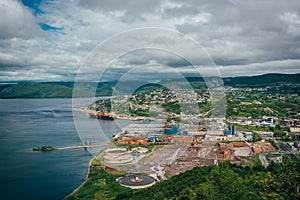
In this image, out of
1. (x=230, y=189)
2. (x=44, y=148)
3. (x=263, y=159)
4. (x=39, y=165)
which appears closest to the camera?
(x=230, y=189)

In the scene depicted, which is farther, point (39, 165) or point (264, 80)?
point (264, 80)

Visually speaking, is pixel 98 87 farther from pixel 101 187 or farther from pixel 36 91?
pixel 101 187

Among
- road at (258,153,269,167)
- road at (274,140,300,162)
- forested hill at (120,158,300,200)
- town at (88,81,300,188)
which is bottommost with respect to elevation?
road at (274,140,300,162)

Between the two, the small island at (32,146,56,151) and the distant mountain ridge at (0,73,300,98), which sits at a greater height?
the distant mountain ridge at (0,73,300,98)

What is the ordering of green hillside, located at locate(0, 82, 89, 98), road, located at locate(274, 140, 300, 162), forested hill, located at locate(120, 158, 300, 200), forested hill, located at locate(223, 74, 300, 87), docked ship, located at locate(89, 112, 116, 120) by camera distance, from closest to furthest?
forested hill, located at locate(120, 158, 300, 200)
road, located at locate(274, 140, 300, 162)
docked ship, located at locate(89, 112, 116, 120)
forested hill, located at locate(223, 74, 300, 87)
green hillside, located at locate(0, 82, 89, 98)

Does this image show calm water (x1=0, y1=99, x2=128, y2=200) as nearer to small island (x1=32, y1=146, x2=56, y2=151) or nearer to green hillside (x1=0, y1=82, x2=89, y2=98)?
small island (x1=32, y1=146, x2=56, y2=151)

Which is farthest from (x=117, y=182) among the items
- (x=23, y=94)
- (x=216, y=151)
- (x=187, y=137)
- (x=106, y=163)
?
(x=23, y=94)

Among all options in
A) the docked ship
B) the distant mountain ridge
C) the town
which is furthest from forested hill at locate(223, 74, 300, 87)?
the docked ship

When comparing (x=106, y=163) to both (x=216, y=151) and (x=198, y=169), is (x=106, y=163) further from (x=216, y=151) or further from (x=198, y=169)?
(x=216, y=151)

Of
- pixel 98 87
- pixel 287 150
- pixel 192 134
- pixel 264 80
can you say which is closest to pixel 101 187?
pixel 192 134

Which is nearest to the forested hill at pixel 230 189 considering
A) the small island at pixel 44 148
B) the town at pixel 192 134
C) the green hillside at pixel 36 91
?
the town at pixel 192 134

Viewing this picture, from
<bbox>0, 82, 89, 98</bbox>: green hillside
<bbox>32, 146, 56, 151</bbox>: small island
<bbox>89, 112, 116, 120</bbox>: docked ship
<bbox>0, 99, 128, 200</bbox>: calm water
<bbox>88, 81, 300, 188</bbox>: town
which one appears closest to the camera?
<bbox>0, 99, 128, 200</bbox>: calm water
